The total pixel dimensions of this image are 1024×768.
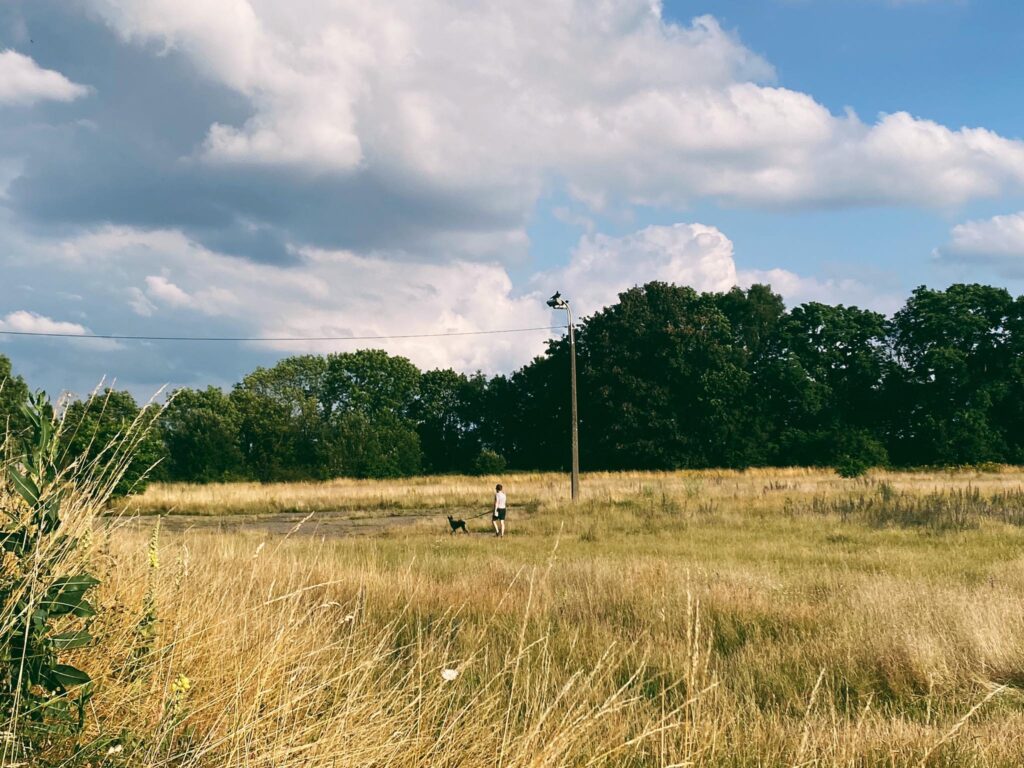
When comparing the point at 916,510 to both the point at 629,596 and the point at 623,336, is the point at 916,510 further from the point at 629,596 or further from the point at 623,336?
the point at 623,336

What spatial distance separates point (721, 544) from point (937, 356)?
51092 millimetres

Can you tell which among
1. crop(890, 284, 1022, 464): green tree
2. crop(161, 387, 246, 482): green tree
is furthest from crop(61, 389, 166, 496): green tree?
crop(890, 284, 1022, 464): green tree

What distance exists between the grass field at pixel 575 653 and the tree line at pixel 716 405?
4186 centimetres

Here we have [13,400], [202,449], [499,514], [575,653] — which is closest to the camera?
[13,400]

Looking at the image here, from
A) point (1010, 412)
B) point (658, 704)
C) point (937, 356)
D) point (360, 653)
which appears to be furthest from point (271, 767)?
point (1010, 412)

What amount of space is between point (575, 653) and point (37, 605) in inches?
184

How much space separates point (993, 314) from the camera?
206ft

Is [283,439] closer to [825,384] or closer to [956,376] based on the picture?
[825,384]

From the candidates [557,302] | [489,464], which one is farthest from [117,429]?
[489,464]

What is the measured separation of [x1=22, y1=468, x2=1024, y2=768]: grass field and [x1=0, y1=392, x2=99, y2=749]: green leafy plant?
28 cm

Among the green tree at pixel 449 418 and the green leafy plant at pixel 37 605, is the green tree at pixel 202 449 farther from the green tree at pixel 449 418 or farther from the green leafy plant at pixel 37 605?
the green leafy plant at pixel 37 605

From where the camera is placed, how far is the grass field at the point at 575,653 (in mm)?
3670

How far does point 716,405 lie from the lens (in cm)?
5916

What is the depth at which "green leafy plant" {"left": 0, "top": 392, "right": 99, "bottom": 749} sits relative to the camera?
284cm
